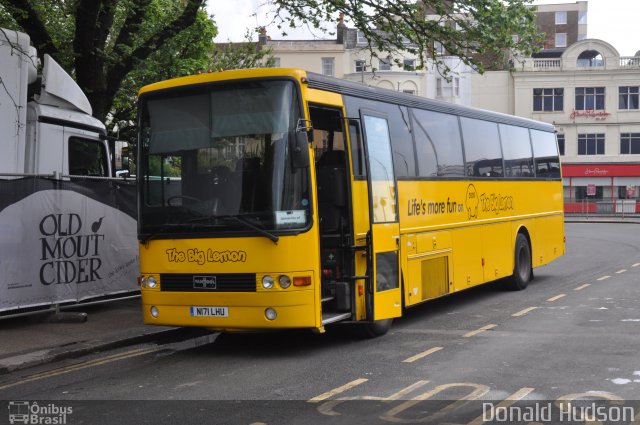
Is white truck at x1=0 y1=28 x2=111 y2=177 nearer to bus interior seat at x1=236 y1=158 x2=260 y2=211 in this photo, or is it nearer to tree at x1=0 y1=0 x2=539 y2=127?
tree at x1=0 y1=0 x2=539 y2=127

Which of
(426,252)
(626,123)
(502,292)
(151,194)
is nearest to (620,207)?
(626,123)

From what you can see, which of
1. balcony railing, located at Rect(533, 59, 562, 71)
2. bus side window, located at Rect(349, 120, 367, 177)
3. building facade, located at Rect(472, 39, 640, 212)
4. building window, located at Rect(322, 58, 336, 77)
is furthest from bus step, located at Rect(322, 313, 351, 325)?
building window, located at Rect(322, 58, 336, 77)

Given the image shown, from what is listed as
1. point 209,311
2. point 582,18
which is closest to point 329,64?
point 582,18

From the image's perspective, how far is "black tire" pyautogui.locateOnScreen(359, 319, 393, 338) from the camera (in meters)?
10.1

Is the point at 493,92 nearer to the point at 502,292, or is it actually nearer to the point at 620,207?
the point at 620,207

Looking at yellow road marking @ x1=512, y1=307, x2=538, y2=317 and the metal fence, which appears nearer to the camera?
yellow road marking @ x1=512, y1=307, x2=538, y2=317

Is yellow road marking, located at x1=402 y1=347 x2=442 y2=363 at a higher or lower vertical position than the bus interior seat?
lower

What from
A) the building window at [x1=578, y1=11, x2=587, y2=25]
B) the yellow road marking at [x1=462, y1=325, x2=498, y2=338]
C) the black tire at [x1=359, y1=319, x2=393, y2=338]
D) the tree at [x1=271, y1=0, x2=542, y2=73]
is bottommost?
the yellow road marking at [x1=462, y1=325, x2=498, y2=338]

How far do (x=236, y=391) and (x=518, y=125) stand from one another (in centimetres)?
1067

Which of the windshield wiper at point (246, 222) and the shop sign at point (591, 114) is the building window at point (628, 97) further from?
the windshield wiper at point (246, 222)

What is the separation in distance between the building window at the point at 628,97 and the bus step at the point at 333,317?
5993cm

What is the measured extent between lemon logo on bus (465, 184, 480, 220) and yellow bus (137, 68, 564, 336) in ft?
5.34

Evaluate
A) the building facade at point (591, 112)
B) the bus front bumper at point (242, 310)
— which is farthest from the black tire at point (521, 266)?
the building facade at point (591, 112)

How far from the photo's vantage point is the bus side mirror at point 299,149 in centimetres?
870
